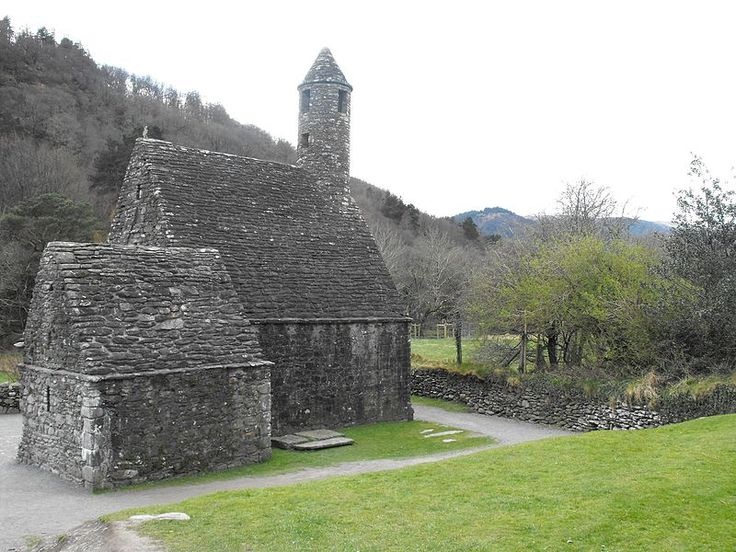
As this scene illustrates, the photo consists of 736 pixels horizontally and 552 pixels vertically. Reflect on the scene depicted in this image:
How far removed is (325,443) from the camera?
1681 centimetres

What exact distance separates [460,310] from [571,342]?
539cm

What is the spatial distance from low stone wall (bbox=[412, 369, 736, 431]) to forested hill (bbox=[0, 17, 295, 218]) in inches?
1168

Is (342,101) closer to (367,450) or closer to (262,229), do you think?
(262,229)

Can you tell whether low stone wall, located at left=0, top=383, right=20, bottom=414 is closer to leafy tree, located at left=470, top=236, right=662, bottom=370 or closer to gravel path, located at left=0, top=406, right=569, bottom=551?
gravel path, located at left=0, top=406, right=569, bottom=551

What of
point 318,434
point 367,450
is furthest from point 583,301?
point 318,434

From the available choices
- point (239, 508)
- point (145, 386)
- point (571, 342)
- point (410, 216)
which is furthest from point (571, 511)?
point (410, 216)

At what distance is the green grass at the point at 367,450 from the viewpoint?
1411cm

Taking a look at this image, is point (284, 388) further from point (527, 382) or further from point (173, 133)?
point (173, 133)

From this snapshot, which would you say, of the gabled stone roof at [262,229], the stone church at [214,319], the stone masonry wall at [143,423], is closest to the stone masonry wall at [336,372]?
the stone church at [214,319]

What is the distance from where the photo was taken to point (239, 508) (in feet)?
32.0

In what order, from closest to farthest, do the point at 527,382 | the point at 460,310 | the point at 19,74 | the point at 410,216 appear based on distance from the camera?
the point at 527,382
the point at 460,310
the point at 19,74
the point at 410,216

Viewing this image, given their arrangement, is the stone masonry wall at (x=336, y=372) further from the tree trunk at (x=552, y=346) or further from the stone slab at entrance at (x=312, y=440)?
the tree trunk at (x=552, y=346)

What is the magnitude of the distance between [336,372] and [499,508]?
1037cm

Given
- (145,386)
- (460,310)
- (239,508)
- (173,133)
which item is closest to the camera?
(239,508)
